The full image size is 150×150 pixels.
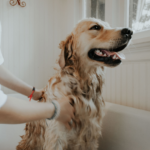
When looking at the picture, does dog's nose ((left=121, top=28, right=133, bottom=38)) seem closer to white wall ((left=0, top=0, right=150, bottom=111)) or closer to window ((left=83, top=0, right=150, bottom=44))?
window ((left=83, top=0, right=150, bottom=44))

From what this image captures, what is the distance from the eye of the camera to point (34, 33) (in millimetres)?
2283

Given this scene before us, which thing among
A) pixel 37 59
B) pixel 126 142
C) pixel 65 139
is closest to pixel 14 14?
pixel 37 59

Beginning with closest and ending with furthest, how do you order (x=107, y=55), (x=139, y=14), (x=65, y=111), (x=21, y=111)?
1. (x=21, y=111)
2. (x=65, y=111)
3. (x=107, y=55)
4. (x=139, y=14)

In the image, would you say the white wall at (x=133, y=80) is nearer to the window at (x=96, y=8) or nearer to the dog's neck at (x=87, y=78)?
the dog's neck at (x=87, y=78)

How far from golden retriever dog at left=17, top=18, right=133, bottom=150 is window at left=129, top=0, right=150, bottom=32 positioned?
653 mm

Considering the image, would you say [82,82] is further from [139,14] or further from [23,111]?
[139,14]

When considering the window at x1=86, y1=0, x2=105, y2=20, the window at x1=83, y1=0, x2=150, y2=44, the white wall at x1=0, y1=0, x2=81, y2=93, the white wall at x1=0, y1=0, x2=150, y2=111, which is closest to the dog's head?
the window at x1=83, y1=0, x2=150, y2=44

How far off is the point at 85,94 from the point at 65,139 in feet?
0.88

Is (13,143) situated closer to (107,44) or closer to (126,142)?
(126,142)

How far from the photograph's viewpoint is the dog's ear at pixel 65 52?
2.86ft

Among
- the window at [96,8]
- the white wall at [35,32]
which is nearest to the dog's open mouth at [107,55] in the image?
the white wall at [35,32]

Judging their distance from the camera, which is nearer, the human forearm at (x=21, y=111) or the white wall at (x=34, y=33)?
the human forearm at (x=21, y=111)

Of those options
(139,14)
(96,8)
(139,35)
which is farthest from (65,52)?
(96,8)

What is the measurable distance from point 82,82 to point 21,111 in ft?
1.34
